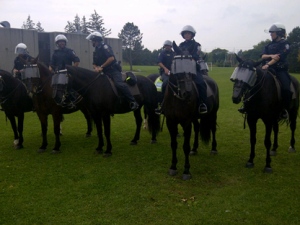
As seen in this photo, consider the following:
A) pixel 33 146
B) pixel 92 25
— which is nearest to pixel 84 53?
pixel 33 146

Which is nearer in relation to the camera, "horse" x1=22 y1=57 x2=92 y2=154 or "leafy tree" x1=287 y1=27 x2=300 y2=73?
"horse" x1=22 y1=57 x2=92 y2=154

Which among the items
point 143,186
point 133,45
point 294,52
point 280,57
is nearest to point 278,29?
point 280,57

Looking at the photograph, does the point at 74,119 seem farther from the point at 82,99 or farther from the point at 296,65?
the point at 296,65

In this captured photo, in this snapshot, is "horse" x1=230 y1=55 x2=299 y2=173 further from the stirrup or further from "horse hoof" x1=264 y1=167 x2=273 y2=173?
the stirrup

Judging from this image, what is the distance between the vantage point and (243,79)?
592 centimetres

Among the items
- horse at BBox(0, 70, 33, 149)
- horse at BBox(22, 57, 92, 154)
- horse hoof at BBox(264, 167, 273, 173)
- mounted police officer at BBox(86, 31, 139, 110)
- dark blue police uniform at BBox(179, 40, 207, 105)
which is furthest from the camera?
horse at BBox(0, 70, 33, 149)

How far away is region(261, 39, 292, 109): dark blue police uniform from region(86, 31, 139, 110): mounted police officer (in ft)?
11.5

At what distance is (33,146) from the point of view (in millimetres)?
8719

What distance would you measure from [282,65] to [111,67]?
4264 mm

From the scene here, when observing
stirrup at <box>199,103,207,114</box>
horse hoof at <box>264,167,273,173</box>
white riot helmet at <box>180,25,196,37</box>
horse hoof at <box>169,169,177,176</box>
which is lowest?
horse hoof at <box>169,169,177,176</box>

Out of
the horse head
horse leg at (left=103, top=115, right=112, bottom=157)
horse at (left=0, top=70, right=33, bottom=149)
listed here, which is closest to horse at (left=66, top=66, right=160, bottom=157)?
horse leg at (left=103, top=115, right=112, bottom=157)

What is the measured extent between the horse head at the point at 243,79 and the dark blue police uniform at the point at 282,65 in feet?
3.01

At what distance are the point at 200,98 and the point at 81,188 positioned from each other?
3.10 metres

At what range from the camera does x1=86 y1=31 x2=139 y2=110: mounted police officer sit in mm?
7613
